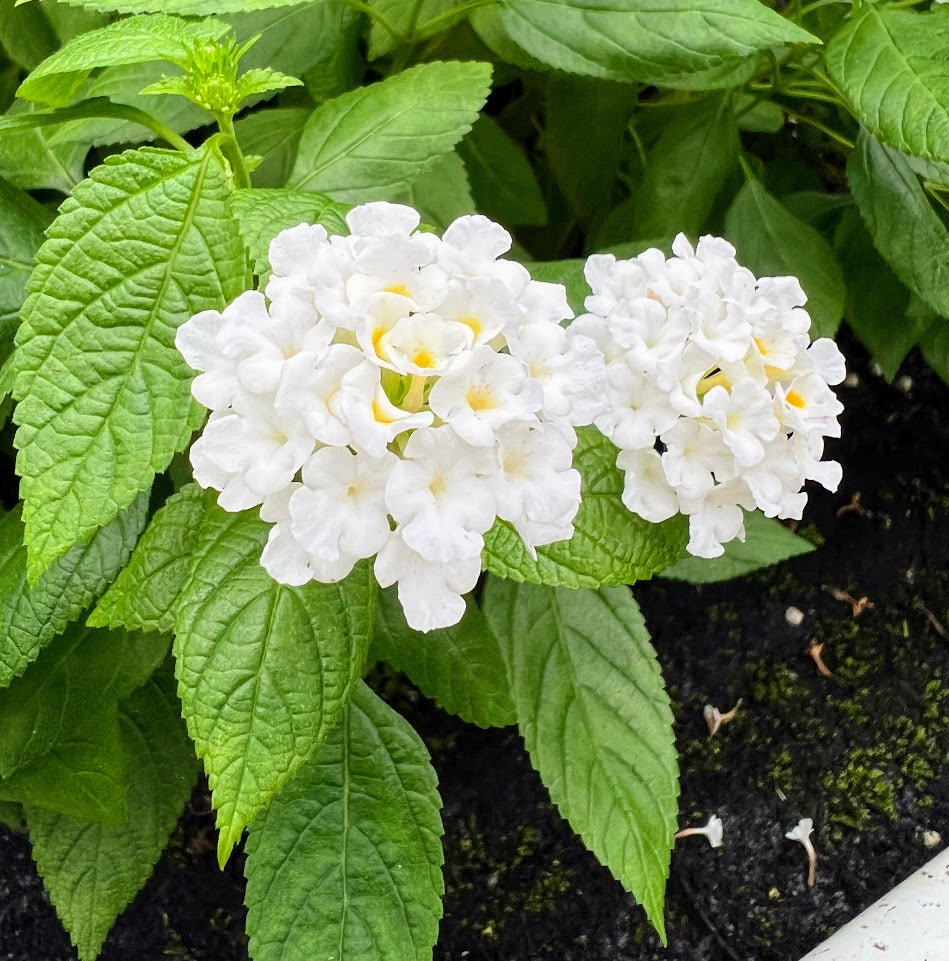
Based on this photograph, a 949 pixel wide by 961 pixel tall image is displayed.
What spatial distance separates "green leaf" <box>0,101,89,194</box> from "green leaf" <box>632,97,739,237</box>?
1.88 ft

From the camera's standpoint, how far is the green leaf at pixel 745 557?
3.46 ft

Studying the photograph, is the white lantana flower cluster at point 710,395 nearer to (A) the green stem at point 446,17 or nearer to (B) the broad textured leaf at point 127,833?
(A) the green stem at point 446,17

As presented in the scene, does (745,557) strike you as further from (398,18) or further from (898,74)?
(398,18)

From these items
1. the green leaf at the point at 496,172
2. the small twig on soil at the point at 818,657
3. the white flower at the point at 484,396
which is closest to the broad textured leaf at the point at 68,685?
the white flower at the point at 484,396

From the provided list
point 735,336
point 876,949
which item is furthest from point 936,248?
point 876,949

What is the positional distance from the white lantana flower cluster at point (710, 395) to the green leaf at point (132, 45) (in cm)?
31

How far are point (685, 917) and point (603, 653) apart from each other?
475mm

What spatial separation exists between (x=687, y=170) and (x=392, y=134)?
414 millimetres

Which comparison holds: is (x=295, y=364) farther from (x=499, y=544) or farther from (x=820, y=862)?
(x=820, y=862)

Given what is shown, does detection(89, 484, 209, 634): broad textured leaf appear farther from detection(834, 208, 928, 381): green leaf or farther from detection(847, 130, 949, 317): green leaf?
detection(834, 208, 928, 381): green leaf

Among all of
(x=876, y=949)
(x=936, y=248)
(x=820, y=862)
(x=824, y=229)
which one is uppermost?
(x=936, y=248)

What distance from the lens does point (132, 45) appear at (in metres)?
0.60

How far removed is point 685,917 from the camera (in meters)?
1.16

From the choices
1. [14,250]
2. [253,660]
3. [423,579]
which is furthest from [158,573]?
[14,250]
